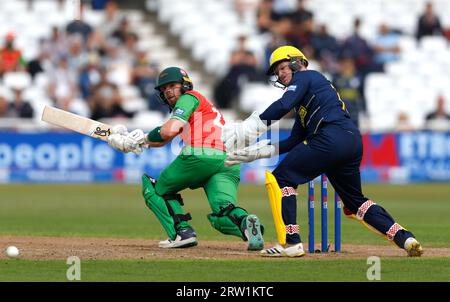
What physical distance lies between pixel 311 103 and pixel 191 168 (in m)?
1.53

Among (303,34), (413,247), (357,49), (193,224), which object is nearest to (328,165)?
(413,247)

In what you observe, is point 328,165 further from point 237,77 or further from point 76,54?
point 76,54

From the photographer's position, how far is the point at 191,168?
10867mm

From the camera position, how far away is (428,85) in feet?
87.3

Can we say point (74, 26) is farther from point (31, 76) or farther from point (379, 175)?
point (379, 175)

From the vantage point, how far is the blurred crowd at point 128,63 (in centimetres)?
2353

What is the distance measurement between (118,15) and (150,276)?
18170 millimetres

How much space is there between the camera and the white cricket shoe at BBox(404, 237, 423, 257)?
397 inches

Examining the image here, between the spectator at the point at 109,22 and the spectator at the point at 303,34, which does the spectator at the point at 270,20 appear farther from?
the spectator at the point at 109,22

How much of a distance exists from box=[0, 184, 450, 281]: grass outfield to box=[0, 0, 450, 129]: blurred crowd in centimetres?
207

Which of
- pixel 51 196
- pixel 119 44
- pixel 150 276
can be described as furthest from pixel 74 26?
pixel 150 276

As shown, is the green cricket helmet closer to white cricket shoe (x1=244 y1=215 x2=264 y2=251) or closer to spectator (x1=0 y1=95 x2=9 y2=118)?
white cricket shoe (x1=244 y1=215 x2=264 y2=251)

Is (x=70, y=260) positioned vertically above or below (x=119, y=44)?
below

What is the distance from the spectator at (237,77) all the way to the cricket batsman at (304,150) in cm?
1405
